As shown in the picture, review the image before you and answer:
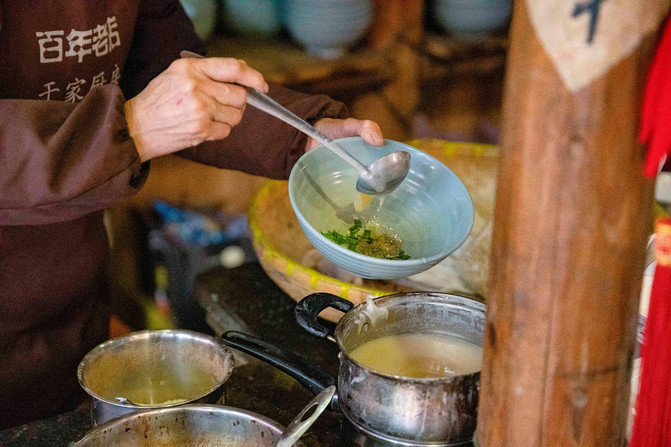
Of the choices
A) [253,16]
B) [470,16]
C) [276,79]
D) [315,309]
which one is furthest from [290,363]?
[470,16]

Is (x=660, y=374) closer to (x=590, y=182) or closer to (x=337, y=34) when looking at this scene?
(x=590, y=182)

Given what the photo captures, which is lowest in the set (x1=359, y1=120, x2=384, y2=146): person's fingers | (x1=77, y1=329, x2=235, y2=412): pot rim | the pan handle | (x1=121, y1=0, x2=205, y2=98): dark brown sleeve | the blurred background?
the blurred background

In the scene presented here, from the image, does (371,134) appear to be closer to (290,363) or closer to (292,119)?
(292,119)

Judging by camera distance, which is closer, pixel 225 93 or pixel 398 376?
pixel 398 376

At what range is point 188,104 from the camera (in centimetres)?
107

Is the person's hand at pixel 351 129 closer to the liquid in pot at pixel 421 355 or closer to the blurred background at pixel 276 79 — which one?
the liquid in pot at pixel 421 355

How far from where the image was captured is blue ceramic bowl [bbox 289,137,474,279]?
121 cm

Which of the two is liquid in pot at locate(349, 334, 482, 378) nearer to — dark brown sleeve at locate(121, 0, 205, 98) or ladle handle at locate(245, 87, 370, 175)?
ladle handle at locate(245, 87, 370, 175)

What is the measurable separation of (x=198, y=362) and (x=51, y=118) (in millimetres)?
438

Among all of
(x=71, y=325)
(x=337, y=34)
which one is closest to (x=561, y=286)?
(x=71, y=325)

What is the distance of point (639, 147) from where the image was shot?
652mm

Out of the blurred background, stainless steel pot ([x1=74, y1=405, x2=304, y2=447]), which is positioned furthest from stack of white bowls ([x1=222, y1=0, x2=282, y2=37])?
stainless steel pot ([x1=74, y1=405, x2=304, y2=447])

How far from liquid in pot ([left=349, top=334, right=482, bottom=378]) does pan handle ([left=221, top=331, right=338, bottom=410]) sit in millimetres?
62

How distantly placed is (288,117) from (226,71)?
0.12 m
